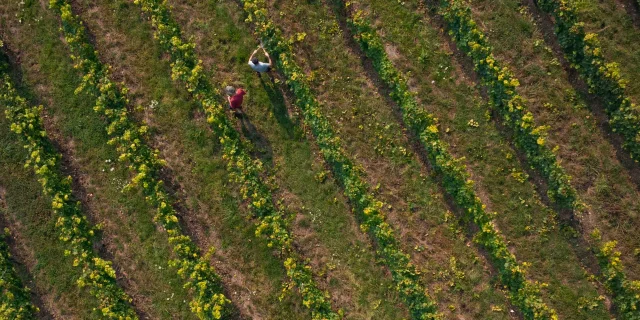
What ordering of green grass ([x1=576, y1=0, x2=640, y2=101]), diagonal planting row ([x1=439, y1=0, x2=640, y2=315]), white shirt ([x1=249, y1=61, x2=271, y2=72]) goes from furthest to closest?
1. green grass ([x1=576, y1=0, x2=640, y2=101])
2. white shirt ([x1=249, y1=61, x2=271, y2=72])
3. diagonal planting row ([x1=439, y1=0, x2=640, y2=315])

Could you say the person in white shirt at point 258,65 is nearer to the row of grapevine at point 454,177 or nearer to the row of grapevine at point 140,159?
the row of grapevine at point 454,177

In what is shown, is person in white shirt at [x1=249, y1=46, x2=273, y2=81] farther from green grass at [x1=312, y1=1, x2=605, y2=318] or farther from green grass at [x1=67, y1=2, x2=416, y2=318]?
green grass at [x1=312, y1=1, x2=605, y2=318]

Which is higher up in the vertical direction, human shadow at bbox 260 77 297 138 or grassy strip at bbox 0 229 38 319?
human shadow at bbox 260 77 297 138

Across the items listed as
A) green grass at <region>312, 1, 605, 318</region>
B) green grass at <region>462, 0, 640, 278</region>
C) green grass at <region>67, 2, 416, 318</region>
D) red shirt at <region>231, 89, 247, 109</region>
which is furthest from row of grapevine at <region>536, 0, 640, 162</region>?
red shirt at <region>231, 89, 247, 109</region>

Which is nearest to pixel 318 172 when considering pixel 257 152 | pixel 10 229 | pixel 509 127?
pixel 257 152

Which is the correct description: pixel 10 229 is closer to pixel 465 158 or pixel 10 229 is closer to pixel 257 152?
pixel 257 152

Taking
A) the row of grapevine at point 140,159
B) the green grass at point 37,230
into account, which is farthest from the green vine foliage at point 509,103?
the green grass at point 37,230

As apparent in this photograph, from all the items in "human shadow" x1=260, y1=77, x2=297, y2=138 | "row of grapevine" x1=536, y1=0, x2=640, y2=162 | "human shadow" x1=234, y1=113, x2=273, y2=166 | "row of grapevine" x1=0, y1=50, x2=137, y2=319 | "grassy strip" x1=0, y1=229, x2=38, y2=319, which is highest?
"row of grapevine" x1=536, y1=0, x2=640, y2=162

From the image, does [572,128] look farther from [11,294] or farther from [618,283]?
[11,294]
